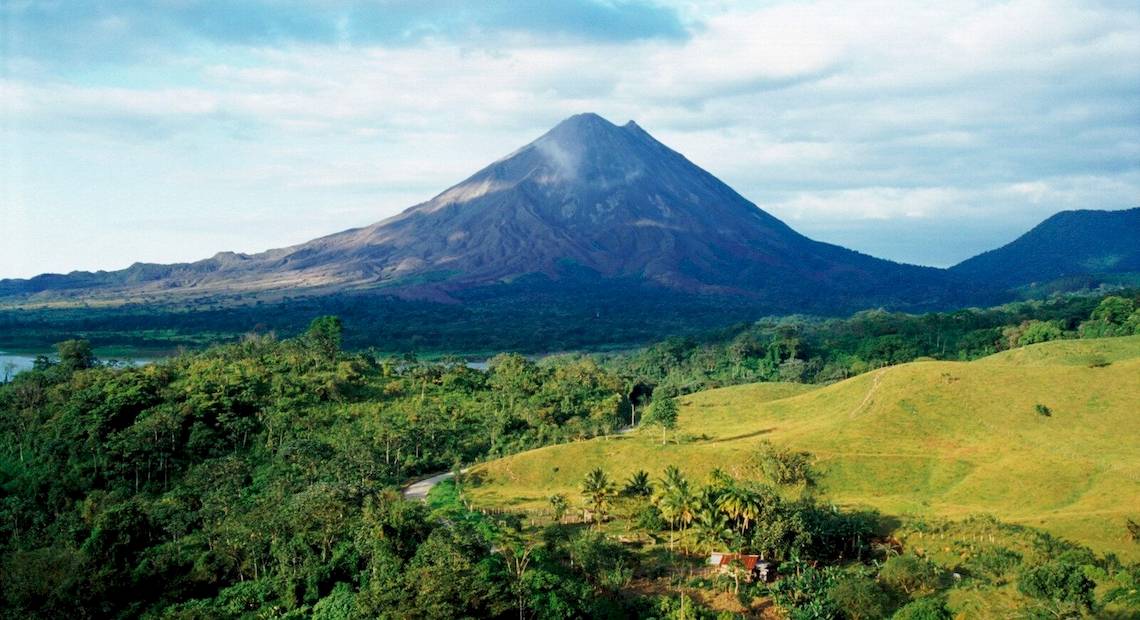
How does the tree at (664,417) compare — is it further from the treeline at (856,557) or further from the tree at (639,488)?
the treeline at (856,557)

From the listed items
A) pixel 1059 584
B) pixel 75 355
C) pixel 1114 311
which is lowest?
pixel 1059 584

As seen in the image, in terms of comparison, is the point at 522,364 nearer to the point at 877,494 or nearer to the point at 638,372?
the point at 638,372

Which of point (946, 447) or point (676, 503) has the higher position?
point (676, 503)

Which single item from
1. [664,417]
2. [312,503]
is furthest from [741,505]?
[664,417]

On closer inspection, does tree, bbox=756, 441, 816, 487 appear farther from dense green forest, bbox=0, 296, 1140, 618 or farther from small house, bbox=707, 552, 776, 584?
small house, bbox=707, 552, 776, 584

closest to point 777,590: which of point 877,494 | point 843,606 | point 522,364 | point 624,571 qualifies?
point 843,606

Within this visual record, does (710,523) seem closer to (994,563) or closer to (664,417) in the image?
(994,563)

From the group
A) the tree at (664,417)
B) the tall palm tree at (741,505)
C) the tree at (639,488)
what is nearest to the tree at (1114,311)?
the tree at (664,417)
